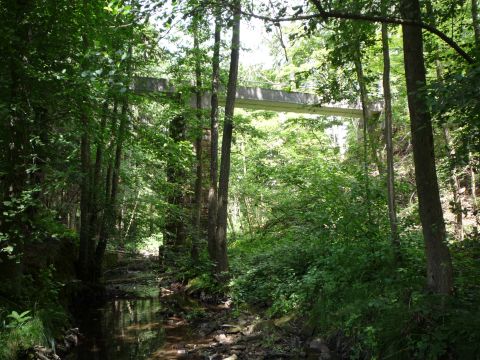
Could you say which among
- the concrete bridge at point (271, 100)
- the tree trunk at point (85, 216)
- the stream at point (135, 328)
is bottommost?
the stream at point (135, 328)

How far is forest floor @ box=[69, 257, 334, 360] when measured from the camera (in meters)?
7.05

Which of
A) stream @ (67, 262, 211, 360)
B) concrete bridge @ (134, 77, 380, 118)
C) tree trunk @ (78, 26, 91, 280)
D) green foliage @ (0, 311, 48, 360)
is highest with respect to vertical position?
concrete bridge @ (134, 77, 380, 118)

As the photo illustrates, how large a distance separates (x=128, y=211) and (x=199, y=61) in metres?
6.70

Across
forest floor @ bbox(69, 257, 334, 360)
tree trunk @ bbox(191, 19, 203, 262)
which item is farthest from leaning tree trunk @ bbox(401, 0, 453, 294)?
tree trunk @ bbox(191, 19, 203, 262)

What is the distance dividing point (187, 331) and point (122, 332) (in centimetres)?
143

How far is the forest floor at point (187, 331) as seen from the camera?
→ 7.05m

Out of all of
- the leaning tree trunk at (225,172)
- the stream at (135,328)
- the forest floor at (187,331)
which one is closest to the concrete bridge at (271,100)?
the leaning tree trunk at (225,172)

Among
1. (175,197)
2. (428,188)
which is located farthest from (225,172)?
(428,188)

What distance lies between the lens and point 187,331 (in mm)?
8812

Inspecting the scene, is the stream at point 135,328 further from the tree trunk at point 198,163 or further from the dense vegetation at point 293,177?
the tree trunk at point 198,163

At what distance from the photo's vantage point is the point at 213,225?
12430mm

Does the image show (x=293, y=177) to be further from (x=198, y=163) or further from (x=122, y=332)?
(x=122, y=332)

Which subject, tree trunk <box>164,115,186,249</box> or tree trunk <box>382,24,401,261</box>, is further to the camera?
tree trunk <box>164,115,186,249</box>

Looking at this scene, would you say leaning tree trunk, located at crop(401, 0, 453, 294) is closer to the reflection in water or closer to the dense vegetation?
the dense vegetation
